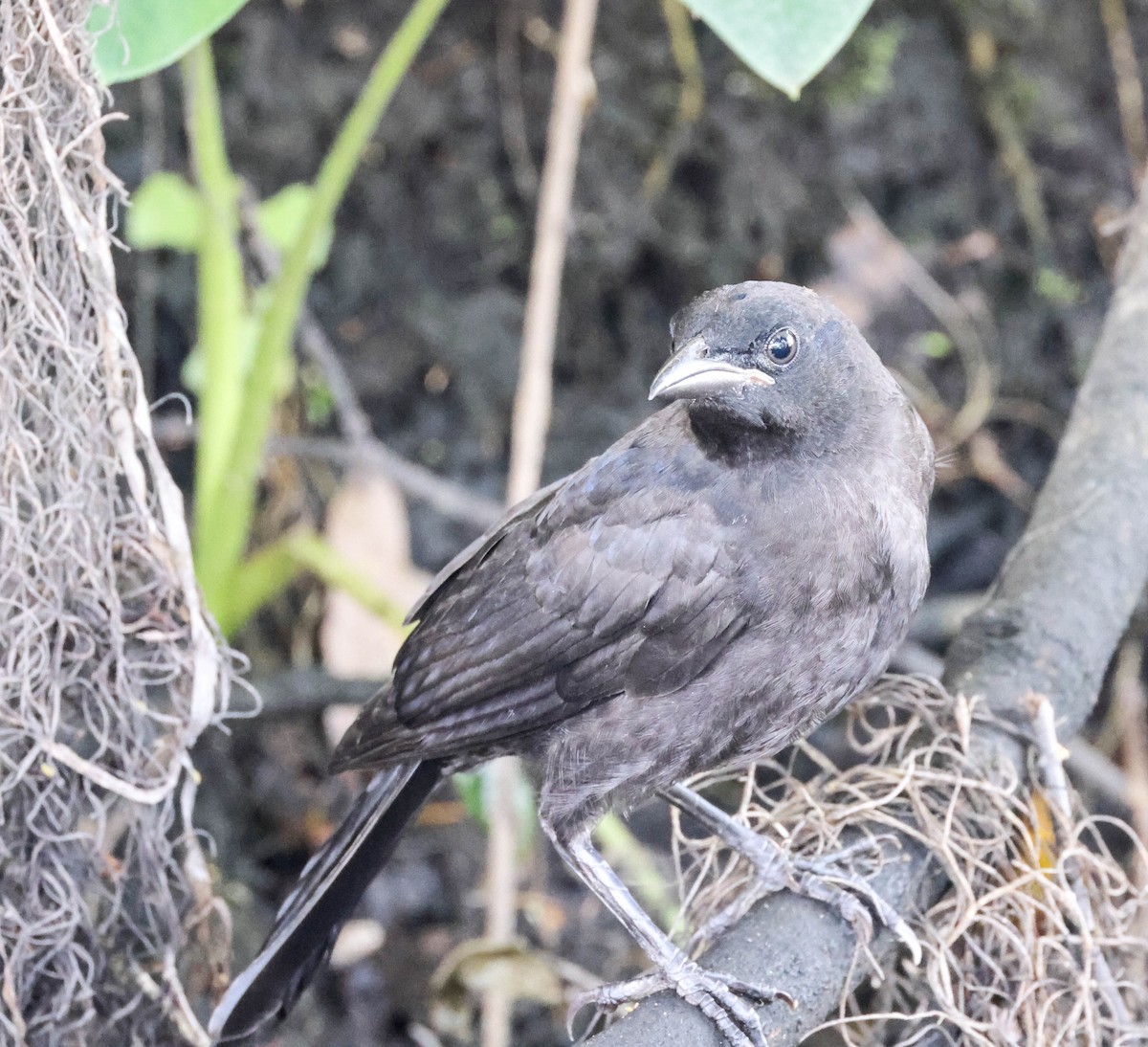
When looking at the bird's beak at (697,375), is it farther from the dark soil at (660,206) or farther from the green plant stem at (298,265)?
the dark soil at (660,206)

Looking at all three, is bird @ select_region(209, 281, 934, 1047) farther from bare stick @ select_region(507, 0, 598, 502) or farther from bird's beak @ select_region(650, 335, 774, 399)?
bare stick @ select_region(507, 0, 598, 502)

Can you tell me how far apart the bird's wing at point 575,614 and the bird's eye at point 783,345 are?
19cm

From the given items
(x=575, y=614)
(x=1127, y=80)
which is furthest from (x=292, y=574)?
(x=1127, y=80)

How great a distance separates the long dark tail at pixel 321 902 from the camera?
2.04 metres

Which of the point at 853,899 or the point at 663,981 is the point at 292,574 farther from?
the point at 853,899

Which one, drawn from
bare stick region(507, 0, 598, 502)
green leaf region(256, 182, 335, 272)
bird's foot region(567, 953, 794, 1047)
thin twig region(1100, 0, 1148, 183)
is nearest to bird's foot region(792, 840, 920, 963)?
bird's foot region(567, 953, 794, 1047)

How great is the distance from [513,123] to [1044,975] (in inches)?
108

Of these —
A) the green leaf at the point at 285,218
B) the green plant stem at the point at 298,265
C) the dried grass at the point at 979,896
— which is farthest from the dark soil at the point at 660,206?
the dried grass at the point at 979,896

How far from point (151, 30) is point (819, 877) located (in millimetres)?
1645

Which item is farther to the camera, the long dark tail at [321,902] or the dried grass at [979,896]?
the long dark tail at [321,902]

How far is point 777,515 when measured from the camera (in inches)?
73.5

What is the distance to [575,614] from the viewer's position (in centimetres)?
199

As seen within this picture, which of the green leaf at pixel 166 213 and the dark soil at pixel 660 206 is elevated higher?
the green leaf at pixel 166 213

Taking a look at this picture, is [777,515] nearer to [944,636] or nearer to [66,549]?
[66,549]
